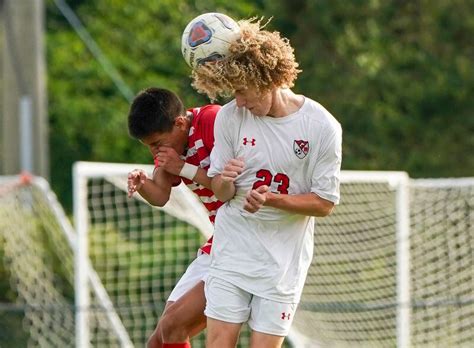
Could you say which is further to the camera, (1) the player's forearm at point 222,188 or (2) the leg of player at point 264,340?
(2) the leg of player at point 264,340

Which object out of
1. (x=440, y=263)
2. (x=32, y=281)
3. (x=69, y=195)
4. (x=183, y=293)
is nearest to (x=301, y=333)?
(x=440, y=263)

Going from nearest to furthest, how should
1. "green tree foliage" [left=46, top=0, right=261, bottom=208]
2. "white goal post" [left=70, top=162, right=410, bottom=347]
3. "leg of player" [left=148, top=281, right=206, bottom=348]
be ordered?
"leg of player" [left=148, top=281, right=206, bottom=348]
"white goal post" [left=70, top=162, right=410, bottom=347]
"green tree foliage" [left=46, top=0, right=261, bottom=208]

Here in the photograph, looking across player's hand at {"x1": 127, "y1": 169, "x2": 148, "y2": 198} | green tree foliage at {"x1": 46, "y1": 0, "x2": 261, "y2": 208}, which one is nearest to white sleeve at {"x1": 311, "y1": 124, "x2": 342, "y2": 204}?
player's hand at {"x1": 127, "y1": 169, "x2": 148, "y2": 198}

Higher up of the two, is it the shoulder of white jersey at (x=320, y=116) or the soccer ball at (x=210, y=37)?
the soccer ball at (x=210, y=37)

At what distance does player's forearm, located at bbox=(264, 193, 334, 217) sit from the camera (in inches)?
246

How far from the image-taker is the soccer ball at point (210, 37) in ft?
20.6

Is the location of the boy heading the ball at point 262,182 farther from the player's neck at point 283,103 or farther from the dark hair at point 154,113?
the dark hair at point 154,113

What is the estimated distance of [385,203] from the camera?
1293cm

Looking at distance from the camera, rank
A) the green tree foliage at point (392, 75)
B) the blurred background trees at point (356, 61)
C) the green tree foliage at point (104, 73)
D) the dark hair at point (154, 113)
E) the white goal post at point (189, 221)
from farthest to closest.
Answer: the green tree foliage at point (392, 75) < the blurred background trees at point (356, 61) < the green tree foliage at point (104, 73) < the white goal post at point (189, 221) < the dark hair at point (154, 113)

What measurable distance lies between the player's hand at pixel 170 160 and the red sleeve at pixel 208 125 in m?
0.14

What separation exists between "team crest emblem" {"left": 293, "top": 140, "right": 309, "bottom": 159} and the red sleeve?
0.43 metres

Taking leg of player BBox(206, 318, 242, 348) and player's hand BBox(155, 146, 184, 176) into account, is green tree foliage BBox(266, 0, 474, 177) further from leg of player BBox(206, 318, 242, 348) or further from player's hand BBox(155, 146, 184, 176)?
leg of player BBox(206, 318, 242, 348)

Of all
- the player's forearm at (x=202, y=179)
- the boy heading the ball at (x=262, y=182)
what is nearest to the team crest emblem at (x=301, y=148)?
the boy heading the ball at (x=262, y=182)

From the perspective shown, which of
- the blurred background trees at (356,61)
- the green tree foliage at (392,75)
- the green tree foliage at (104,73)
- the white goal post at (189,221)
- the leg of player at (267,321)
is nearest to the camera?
the leg of player at (267,321)
